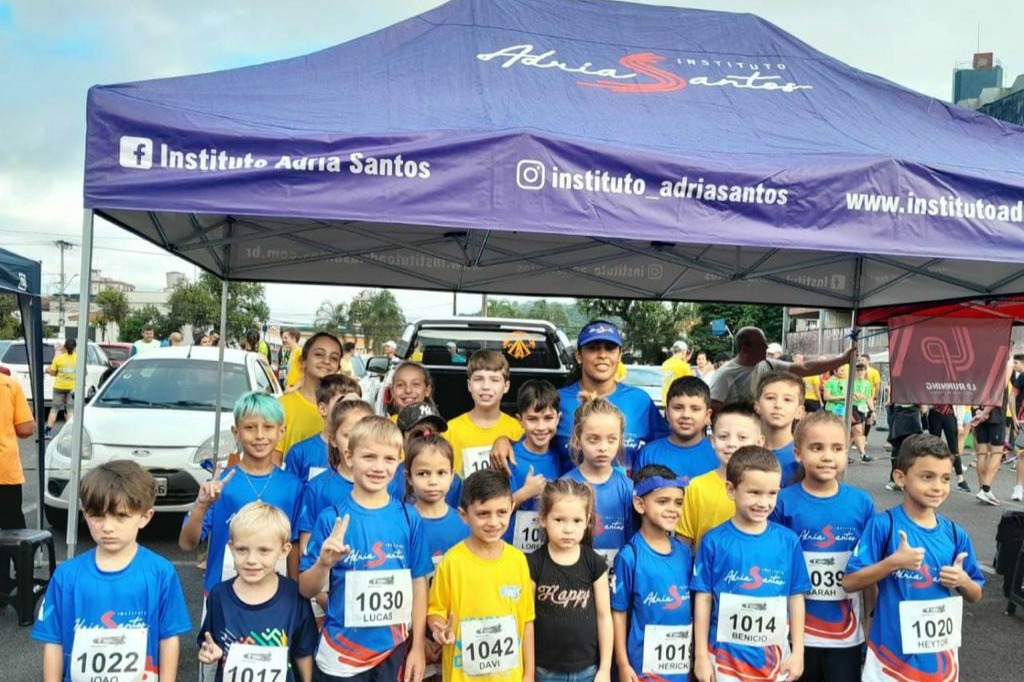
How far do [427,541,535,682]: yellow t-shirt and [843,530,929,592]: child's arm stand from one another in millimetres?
1301

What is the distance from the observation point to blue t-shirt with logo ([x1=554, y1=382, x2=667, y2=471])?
353 cm

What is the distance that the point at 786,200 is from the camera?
3324 millimetres

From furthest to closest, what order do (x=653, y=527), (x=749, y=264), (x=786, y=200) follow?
(x=749, y=264), (x=786, y=200), (x=653, y=527)

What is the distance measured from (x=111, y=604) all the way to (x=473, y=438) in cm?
163

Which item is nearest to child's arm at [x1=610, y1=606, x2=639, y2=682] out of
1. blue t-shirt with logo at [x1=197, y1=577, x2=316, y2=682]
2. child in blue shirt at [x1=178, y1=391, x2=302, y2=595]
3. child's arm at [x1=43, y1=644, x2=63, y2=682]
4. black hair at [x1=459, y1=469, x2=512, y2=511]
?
black hair at [x1=459, y1=469, x2=512, y2=511]

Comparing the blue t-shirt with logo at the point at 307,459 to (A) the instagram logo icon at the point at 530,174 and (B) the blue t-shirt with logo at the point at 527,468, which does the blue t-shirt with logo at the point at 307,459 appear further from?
(A) the instagram logo icon at the point at 530,174

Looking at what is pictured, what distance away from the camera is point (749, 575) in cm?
277

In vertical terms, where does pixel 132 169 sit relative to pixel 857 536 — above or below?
above

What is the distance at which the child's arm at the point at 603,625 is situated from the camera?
8.90ft

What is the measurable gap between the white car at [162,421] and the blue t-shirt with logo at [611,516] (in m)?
3.52

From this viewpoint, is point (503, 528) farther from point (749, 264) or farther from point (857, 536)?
point (749, 264)

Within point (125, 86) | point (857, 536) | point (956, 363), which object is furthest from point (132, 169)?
point (956, 363)

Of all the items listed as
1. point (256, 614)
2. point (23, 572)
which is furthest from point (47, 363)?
point (256, 614)

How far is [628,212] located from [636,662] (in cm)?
186
